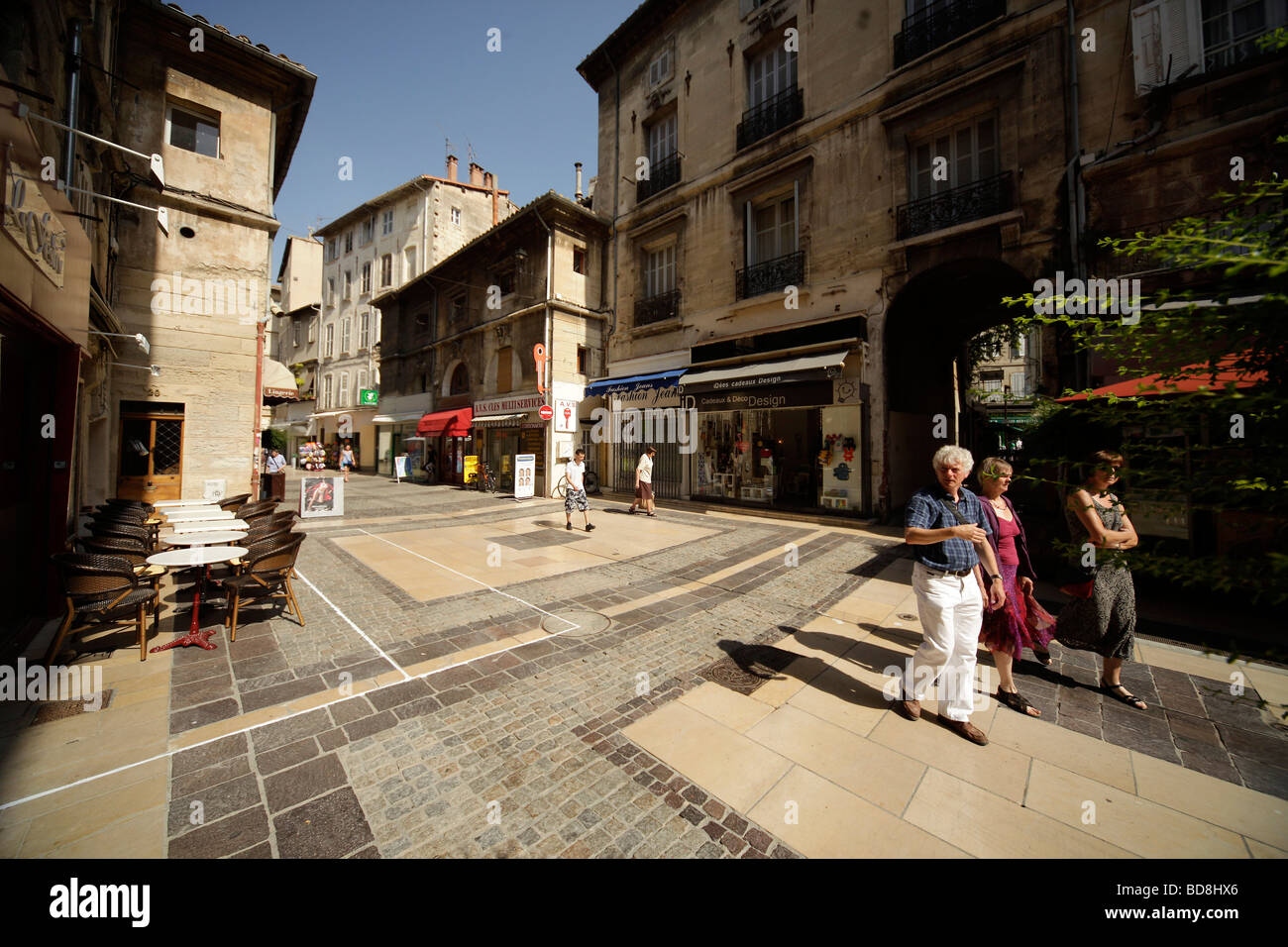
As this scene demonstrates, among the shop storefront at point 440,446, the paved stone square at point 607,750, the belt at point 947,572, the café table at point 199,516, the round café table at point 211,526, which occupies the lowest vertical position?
the paved stone square at point 607,750

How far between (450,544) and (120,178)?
10.3 metres

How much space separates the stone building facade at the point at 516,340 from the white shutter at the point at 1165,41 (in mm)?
13844

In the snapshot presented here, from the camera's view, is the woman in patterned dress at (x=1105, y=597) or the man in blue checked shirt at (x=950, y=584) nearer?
the man in blue checked shirt at (x=950, y=584)

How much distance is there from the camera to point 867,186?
11039 mm

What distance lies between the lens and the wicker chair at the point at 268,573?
15.1ft

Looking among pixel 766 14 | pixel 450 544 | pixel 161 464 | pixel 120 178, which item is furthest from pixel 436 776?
pixel 766 14

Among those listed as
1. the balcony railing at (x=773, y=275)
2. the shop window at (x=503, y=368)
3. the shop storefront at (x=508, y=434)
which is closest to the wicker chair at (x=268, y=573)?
the shop storefront at (x=508, y=434)

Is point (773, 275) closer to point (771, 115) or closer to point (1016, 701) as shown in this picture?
point (771, 115)

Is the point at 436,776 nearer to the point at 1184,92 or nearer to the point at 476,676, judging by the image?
the point at 476,676

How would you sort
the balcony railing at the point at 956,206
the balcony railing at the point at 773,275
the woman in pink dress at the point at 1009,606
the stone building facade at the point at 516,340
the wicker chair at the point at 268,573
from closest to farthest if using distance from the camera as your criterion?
the woman in pink dress at the point at 1009,606 < the wicker chair at the point at 268,573 < the balcony railing at the point at 956,206 < the balcony railing at the point at 773,275 < the stone building facade at the point at 516,340

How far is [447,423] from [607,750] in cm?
1969

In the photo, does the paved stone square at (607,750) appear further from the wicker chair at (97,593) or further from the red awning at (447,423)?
the red awning at (447,423)

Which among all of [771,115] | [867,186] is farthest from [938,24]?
[771,115]
